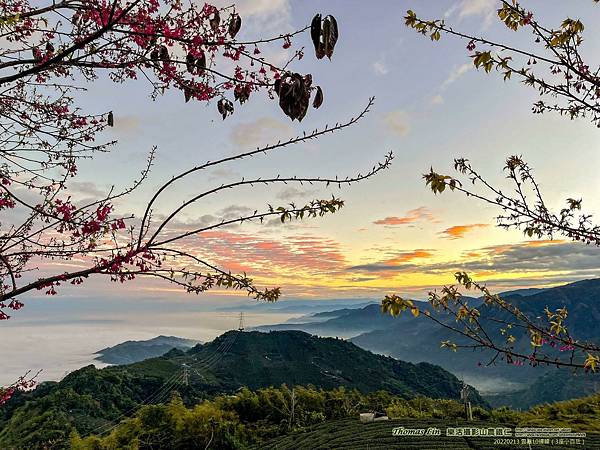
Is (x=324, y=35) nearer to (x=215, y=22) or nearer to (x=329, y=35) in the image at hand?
(x=329, y=35)

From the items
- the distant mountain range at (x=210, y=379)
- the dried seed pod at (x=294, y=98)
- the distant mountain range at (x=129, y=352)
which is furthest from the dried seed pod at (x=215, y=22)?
the distant mountain range at (x=129, y=352)

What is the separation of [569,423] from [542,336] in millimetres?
7826

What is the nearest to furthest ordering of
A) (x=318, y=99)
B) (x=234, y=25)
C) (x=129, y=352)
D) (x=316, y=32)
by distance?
(x=316, y=32) → (x=318, y=99) → (x=234, y=25) → (x=129, y=352)

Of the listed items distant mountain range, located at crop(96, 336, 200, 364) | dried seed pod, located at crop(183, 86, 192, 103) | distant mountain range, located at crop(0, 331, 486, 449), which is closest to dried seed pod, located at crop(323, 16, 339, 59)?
dried seed pod, located at crop(183, 86, 192, 103)

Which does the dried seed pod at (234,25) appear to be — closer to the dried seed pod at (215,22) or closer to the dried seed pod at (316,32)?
the dried seed pod at (215,22)

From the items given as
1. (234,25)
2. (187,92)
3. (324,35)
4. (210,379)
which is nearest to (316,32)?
(324,35)

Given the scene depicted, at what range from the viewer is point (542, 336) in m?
2.98

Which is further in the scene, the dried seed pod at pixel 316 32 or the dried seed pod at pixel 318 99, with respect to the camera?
the dried seed pod at pixel 318 99

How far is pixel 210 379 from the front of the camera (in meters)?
64.9

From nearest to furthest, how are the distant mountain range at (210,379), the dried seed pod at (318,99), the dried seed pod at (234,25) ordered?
the dried seed pod at (318,99), the dried seed pod at (234,25), the distant mountain range at (210,379)

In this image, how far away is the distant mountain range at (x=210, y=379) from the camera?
30.1 metres

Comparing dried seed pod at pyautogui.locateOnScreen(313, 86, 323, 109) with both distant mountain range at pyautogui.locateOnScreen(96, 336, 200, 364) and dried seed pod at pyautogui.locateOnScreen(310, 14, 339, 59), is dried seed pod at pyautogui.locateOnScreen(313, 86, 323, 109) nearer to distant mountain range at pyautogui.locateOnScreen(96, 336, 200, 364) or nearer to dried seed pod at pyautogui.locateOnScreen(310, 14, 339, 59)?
dried seed pod at pyautogui.locateOnScreen(310, 14, 339, 59)

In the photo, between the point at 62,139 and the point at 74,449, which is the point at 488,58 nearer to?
the point at 62,139

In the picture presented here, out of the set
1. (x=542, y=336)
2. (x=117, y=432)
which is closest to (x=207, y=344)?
(x=117, y=432)
